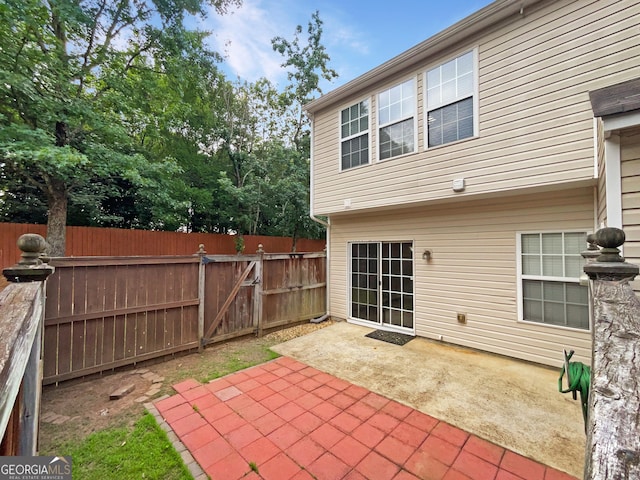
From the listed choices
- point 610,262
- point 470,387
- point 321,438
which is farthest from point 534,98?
point 321,438

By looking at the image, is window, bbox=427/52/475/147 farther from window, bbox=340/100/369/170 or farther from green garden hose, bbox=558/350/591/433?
green garden hose, bbox=558/350/591/433

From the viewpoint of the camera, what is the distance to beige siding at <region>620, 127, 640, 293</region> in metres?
2.17

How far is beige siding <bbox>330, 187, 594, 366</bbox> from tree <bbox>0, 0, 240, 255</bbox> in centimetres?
714

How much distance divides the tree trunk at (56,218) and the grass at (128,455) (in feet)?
21.4

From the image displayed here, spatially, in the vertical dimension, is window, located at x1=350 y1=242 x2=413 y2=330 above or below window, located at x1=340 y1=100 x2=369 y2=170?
below

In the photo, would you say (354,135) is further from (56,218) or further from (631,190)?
(56,218)

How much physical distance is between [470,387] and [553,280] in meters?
2.15

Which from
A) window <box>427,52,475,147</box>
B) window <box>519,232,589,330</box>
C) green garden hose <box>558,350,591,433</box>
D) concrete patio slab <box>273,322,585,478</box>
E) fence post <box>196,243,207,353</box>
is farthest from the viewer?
fence post <box>196,243,207,353</box>

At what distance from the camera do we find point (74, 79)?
686 centimetres

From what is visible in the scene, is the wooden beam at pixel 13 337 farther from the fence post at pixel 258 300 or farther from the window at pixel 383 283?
the window at pixel 383 283

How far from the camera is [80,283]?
364cm

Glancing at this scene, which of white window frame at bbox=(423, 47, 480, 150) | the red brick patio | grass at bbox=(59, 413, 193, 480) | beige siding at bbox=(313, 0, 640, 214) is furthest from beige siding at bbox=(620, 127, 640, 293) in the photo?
grass at bbox=(59, 413, 193, 480)

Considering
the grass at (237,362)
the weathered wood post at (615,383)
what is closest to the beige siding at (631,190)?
the weathered wood post at (615,383)

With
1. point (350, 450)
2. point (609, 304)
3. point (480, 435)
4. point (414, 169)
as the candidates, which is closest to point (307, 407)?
point (350, 450)
